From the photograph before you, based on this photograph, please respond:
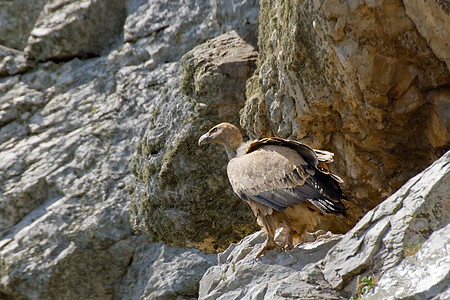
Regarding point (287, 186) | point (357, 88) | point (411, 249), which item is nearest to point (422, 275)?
point (411, 249)

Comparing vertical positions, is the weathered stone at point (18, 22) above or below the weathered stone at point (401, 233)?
above

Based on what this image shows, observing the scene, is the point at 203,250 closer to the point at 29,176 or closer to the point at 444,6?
the point at 29,176

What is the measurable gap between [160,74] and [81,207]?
2.64 meters

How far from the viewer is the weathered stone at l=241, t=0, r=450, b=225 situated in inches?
223

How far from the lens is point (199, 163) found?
28.3ft

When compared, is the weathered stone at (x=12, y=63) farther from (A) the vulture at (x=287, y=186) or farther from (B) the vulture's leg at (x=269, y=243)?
(B) the vulture's leg at (x=269, y=243)

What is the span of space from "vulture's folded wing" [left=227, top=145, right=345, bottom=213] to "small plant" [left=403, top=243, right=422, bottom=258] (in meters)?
1.06

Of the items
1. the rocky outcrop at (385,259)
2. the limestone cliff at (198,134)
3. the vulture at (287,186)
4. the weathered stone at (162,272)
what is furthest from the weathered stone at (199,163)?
the rocky outcrop at (385,259)

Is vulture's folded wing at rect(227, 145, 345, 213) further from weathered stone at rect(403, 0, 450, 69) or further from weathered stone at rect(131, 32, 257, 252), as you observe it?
weathered stone at rect(131, 32, 257, 252)

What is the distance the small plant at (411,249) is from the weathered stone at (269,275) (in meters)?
0.63

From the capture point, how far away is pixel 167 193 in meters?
8.72

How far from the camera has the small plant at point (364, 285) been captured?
4.50 meters

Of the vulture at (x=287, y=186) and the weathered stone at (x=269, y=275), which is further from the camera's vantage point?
the vulture at (x=287, y=186)

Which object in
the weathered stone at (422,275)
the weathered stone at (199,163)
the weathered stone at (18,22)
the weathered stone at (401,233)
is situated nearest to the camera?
the weathered stone at (422,275)
